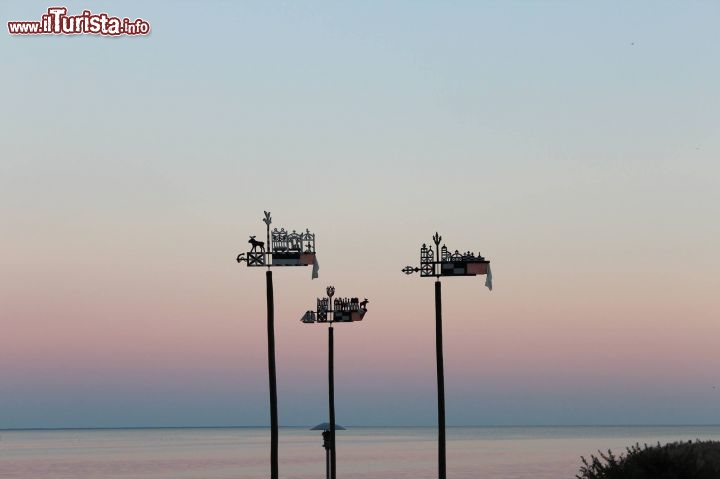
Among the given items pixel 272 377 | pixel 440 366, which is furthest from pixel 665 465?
pixel 272 377

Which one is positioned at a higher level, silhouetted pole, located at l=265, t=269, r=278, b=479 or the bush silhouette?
silhouetted pole, located at l=265, t=269, r=278, b=479

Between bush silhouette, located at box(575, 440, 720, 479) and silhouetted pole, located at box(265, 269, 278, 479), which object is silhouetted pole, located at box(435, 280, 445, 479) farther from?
bush silhouette, located at box(575, 440, 720, 479)

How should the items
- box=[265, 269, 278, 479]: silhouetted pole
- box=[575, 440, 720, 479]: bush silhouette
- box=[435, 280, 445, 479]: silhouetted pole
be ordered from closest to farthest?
box=[575, 440, 720, 479]: bush silhouette → box=[265, 269, 278, 479]: silhouetted pole → box=[435, 280, 445, 479]: silhouetted pole

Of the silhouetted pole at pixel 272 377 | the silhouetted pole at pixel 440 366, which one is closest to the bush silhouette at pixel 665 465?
the silhouetted pole at pixel 440 366

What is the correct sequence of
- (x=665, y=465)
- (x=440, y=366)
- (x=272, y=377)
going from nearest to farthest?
(x=665, y=465), (x=272, y=377), (x=440, y=366)

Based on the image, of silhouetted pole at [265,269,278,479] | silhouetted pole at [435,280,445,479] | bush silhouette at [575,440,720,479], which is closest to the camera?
bush silhouette at [575,440,720,479]

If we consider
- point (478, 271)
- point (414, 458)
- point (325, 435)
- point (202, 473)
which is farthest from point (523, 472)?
point (478, 271)

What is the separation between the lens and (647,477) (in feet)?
125

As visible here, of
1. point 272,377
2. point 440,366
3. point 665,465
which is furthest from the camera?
point 440,366

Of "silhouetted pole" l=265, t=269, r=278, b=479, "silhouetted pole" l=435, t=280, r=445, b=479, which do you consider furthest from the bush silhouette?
"silhouetted pole" l=265, t=269, r=278, b=479

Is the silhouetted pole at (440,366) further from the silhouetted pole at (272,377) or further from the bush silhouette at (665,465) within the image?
the bush silhouette at (665,465)

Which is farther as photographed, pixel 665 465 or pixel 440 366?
pixel 440 366

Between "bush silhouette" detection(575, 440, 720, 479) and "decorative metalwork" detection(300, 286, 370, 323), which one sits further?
"decorative metalwork" detection(300, 286, 370, 323)

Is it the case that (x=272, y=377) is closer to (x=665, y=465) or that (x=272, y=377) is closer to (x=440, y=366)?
(x=440, y=366)
